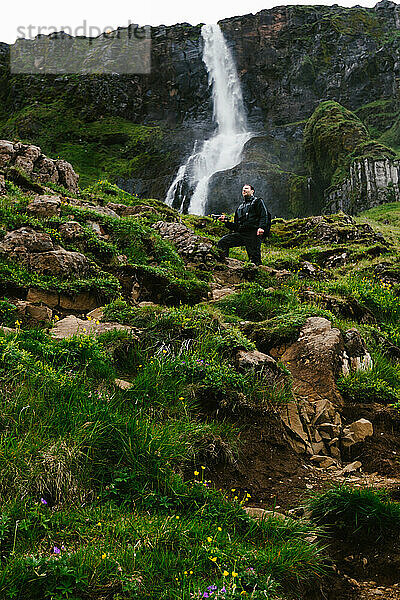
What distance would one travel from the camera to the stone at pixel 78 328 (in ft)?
18.7

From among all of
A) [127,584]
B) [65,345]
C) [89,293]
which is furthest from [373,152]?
[127,584]

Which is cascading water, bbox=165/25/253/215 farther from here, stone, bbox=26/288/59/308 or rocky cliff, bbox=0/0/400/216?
stone, bbox=26/288/59/308

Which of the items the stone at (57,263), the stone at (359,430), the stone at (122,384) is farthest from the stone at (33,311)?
the stone at (359,430)

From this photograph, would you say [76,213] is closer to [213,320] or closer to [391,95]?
[213,320]

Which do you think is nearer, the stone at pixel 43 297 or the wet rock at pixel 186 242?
the stone at pixel 43 297

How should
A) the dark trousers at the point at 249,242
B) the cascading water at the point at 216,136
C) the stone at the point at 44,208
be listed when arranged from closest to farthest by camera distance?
the stone at the point at 44,208, the dark trousers at the point at 249,242, the cascading water at the point at 216,136

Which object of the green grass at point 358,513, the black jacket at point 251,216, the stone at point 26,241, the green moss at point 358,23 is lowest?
the green grass at point 358,513

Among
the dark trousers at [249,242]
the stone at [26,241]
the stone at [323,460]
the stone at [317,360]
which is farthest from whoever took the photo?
the dark trousers at [249,242]

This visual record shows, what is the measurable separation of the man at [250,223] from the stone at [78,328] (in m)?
5.50

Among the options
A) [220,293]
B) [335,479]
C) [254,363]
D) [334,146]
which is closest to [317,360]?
[254,363]

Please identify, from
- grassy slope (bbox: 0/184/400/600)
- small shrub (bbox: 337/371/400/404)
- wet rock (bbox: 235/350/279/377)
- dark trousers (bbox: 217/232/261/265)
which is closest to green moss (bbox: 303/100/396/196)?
dark trousers (bbox: 217/232/261/265)

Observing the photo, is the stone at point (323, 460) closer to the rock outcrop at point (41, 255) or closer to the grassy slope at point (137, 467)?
the grassy slope at point (137, 467)

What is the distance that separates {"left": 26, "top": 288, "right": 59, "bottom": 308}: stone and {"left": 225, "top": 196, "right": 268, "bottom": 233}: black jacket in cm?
526

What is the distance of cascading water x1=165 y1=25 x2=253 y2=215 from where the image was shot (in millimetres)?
36250
